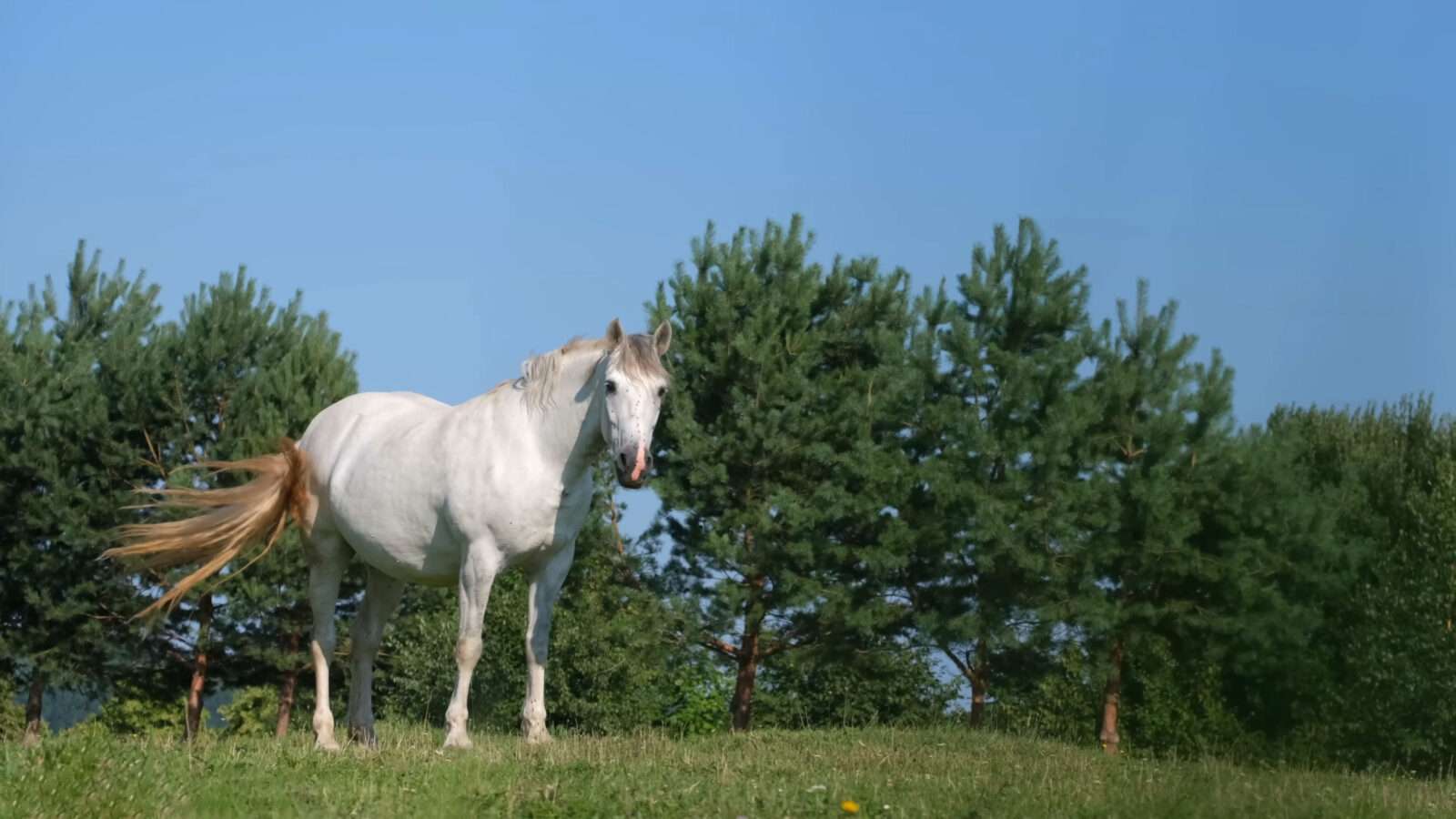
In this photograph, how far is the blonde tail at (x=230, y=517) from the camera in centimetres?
969

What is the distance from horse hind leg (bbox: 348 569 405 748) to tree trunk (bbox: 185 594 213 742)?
1244cm

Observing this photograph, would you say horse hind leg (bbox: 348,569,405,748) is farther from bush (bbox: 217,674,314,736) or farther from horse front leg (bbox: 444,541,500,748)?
bush (bbox: 217,674,314,736)

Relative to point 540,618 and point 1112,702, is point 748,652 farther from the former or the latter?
point 540,618

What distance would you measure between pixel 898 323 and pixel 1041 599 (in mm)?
4877

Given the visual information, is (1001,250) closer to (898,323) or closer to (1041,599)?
(898,323)

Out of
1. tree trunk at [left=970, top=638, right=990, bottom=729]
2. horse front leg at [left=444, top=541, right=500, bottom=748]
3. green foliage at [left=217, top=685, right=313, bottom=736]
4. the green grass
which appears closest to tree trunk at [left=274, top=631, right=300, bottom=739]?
green foliage at [left=217, top=685, right=313, bottom=736]

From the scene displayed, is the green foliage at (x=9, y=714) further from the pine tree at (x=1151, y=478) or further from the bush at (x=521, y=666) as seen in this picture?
the pine tree at (x=1151, y=478)

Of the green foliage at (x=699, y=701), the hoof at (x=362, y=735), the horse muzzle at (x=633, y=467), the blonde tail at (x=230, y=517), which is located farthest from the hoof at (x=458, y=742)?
the green foliage at (x=699, y=701)

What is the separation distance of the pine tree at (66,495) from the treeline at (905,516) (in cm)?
6

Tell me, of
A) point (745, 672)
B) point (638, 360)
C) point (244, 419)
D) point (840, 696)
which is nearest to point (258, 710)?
point (244, 419)

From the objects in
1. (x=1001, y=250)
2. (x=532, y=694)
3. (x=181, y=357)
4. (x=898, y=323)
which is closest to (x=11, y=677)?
(x=181, y=357)

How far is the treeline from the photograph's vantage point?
18312 millimetres

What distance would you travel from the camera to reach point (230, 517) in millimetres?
9719

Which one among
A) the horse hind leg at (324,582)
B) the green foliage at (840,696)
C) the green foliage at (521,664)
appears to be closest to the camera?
the horse hind leg at (324,582)
